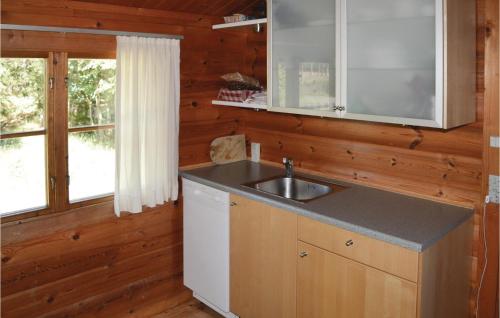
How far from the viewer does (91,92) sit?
2809mm

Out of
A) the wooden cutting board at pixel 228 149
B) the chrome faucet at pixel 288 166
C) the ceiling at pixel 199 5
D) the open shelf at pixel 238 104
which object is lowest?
the chrome faucet at pixel 288 166

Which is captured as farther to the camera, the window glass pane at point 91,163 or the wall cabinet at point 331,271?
the window glass pane at point 91,163

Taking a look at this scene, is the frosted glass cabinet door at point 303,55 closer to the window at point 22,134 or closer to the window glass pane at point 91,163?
the window glass pane at point 91,163

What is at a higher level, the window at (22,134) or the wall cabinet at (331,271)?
the window at (22,134)

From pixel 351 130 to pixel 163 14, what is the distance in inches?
53.5

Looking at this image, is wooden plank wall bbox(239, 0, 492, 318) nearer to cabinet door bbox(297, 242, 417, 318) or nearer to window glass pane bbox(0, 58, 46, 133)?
cabinet door bbox(297, 242, 417, 318)

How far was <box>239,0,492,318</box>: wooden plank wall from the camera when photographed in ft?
7.82

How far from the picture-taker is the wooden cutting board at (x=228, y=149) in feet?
11.2

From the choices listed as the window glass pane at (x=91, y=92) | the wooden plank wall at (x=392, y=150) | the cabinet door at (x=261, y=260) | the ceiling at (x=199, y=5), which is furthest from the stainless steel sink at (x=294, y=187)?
the ceiling at (x=199, y=5)

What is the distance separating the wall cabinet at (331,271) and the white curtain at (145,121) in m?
0.56

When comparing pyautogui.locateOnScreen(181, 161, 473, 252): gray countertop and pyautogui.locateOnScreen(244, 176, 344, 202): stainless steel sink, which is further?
pyautogui.locateOnScreen(244, 176, 344, 202): stainless steel sink

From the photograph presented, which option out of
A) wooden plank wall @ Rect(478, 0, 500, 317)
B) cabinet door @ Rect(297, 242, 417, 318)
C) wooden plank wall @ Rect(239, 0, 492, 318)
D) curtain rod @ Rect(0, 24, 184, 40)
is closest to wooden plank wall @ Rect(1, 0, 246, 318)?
curtain rod @ Rect(0, 24, 184, 40)

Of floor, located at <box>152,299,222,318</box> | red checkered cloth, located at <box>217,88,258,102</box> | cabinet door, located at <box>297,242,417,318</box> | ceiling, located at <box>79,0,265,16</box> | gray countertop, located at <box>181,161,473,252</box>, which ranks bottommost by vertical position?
floor, located at <box>152,299,222,318</box>

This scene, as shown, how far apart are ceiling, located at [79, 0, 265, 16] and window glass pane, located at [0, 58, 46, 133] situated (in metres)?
0.52
